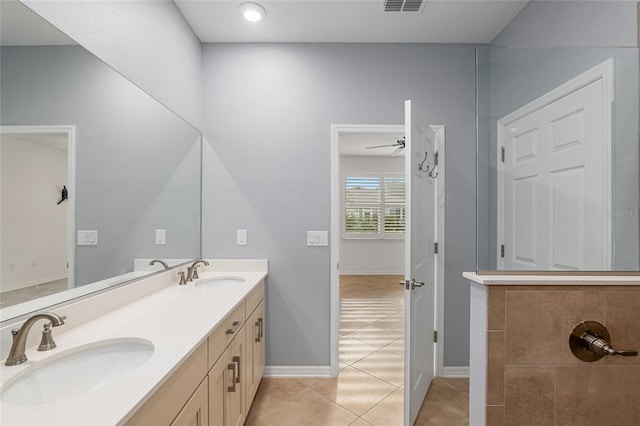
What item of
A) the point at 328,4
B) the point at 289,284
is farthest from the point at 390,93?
the point at 289,284

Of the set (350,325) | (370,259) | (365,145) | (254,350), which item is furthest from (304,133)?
(370,259)

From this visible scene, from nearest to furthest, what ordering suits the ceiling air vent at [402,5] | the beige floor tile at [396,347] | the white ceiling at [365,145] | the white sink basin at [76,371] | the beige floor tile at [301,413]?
the white sink basin at [76,371] → the beige floor tile at [301,413] → the ceiling air vent at [402,5] → the beige floor tile at [396,347] → the white ceiling at [365,145]

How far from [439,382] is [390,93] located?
2.47 meters

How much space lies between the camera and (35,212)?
1056mm

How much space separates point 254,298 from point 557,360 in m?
1.67

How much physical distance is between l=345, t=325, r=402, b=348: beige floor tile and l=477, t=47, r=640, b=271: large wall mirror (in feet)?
7.00

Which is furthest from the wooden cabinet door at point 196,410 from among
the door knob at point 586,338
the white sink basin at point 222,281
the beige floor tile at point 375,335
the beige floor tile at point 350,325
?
the beige floor tile at point 350,325

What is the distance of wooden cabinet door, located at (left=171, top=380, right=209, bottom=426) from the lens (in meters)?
0.97

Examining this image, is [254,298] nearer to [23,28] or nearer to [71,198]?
[71,198]

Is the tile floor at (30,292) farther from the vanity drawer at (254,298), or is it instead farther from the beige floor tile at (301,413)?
the beige floor tile at (301,413)

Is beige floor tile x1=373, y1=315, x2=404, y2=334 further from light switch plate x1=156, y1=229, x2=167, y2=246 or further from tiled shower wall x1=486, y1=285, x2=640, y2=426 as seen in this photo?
light switch plate x1=156, y1=229, x2=167, y2=246

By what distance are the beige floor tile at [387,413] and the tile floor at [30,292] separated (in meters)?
1.89

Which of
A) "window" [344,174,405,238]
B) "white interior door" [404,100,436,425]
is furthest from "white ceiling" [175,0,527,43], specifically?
"window" [344,174,405,238]

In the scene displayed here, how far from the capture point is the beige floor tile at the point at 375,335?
3061mm
